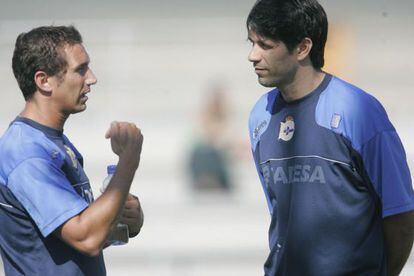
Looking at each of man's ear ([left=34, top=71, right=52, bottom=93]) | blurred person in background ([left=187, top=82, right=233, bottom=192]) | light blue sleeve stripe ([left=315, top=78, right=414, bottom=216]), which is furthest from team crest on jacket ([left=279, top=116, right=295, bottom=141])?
blurred person in background ([left=187, top=82, right=233, bottom=192])

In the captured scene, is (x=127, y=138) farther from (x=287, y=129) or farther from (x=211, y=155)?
(x=211, y=155)

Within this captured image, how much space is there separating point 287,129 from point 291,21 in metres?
0.40

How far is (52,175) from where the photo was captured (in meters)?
3.26

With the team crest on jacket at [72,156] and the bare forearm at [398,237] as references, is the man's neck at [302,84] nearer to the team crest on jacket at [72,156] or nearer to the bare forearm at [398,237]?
the bare forearm at [398,237]

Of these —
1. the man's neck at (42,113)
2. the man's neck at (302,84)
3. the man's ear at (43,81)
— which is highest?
the man's ear at (43,81)

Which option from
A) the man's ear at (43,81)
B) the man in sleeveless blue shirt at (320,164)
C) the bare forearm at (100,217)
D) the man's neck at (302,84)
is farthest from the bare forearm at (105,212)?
the man's neck at (302,84)

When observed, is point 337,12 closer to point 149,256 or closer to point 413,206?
point 149,256

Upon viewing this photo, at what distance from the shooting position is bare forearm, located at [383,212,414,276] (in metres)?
3.46

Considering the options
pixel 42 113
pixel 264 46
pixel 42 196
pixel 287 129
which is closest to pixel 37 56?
pixel 42 113

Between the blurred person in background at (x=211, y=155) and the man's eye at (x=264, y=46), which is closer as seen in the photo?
the man's eye at (x=264, y=46)

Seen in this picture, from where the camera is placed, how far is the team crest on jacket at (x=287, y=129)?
3578 millimetres

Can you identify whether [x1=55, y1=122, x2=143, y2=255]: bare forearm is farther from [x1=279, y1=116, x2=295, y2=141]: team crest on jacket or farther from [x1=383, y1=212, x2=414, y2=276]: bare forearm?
[x1=383, y1=212, x2=414, y2=276]: bare forearm

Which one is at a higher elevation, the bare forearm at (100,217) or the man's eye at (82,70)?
the man's eye at (82,70)

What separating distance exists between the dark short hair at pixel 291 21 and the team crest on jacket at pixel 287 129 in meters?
0.23
